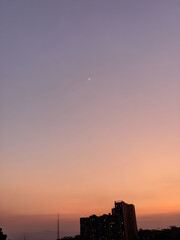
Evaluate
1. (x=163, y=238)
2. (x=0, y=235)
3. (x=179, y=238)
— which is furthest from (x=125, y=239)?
(x=0, y=235)

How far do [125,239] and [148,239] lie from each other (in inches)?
701

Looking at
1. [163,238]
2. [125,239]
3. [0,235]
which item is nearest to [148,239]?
[125,239]

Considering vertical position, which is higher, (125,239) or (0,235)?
(0,235)

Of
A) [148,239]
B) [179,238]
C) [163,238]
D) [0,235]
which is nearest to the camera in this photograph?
[0,235]

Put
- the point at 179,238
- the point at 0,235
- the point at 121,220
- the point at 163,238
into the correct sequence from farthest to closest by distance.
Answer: the point at 121,220, the point at 163,238, the point at 179,238, the point at 0,235

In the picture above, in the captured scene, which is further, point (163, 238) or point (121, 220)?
point (121, 220)

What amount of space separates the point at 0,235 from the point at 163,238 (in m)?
94.4

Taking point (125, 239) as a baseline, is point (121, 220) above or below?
above

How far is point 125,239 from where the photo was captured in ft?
637

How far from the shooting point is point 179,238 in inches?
3912

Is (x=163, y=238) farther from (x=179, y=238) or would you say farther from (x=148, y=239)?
(x=148, y=239)

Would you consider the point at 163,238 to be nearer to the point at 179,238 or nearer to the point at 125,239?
the point at 179,238

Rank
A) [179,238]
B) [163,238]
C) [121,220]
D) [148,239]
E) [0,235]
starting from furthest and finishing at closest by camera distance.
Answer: [121,220], [148,239], [163,238], [179,238], [0,235]

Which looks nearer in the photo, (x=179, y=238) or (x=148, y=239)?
(x=179, y=238)
